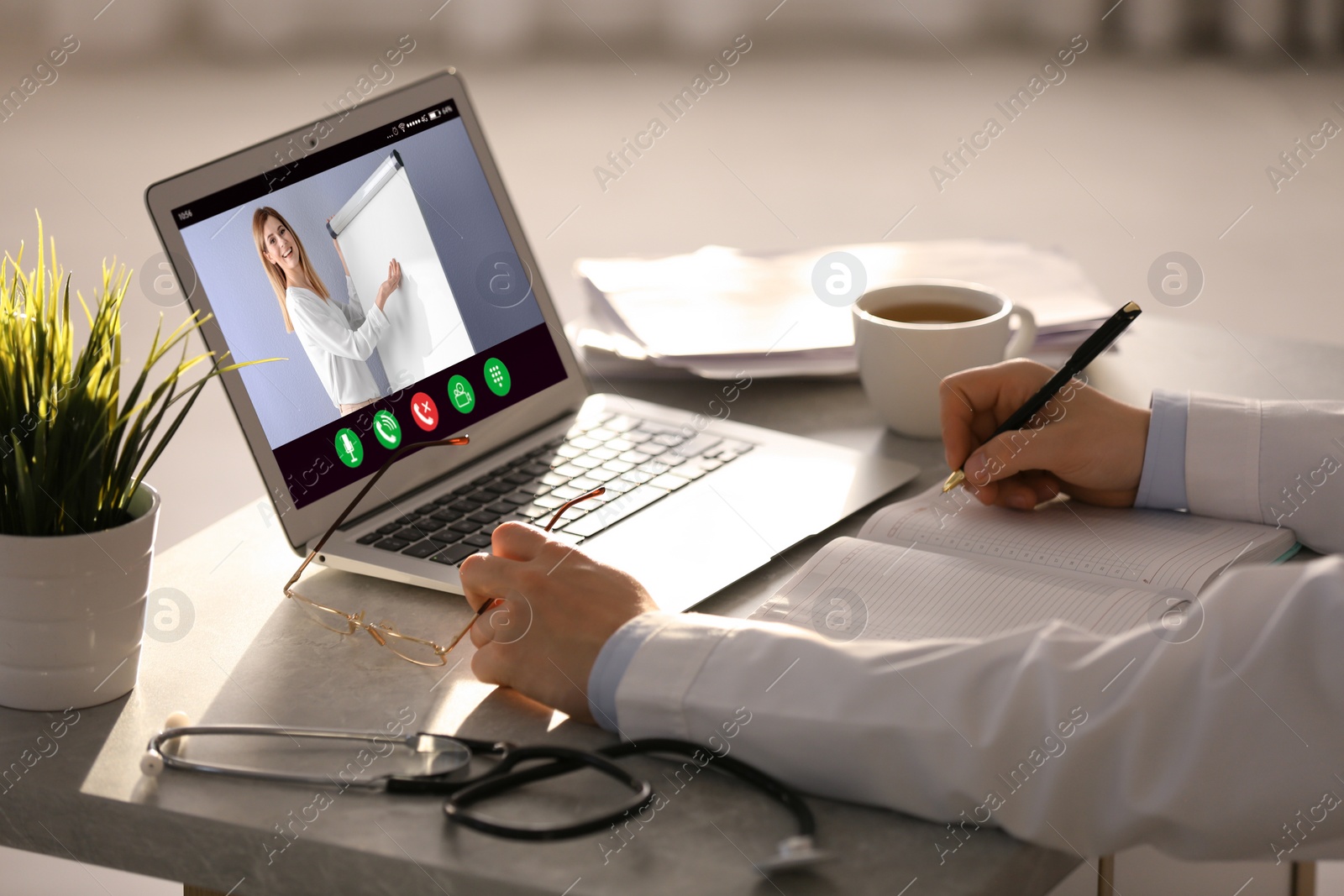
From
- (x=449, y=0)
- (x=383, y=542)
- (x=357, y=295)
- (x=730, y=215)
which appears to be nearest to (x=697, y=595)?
(x=383, y=542)

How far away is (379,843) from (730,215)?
3519 millimetres

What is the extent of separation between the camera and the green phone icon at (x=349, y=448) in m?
1.00

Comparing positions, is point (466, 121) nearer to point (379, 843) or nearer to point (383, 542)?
point (383, 542)

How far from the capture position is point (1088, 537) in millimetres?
963

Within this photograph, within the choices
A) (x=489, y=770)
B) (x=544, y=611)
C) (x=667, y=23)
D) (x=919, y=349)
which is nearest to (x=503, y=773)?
(x=489, y=770)

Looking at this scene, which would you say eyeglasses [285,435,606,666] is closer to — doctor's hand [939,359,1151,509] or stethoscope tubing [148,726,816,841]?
stethoscope tubing [148,726,816,841]

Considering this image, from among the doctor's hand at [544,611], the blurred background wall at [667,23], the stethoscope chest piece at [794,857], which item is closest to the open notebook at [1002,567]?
the doctor's hand at [544,611]

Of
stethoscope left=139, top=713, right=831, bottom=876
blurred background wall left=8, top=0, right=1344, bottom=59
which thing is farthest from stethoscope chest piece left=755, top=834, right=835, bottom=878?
blurred background wall left=8, top=0, right=1344, bottom=59

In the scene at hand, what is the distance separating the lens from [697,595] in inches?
35.1

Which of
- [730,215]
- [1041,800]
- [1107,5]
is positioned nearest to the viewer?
[1041,800]

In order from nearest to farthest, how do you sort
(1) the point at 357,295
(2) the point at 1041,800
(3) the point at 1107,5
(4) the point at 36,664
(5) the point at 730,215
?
(2) the point at 1041,800 < (4) the point at 36,664 < (1) the point at 357,295 < (5) the point at 730,215 < (3) the point at 1107,5

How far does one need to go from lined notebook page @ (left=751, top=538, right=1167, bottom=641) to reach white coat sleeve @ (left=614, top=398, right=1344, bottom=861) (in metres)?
0.11

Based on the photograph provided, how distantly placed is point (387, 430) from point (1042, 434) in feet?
1.73

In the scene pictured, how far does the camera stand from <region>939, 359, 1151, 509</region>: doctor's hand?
1.01 m
